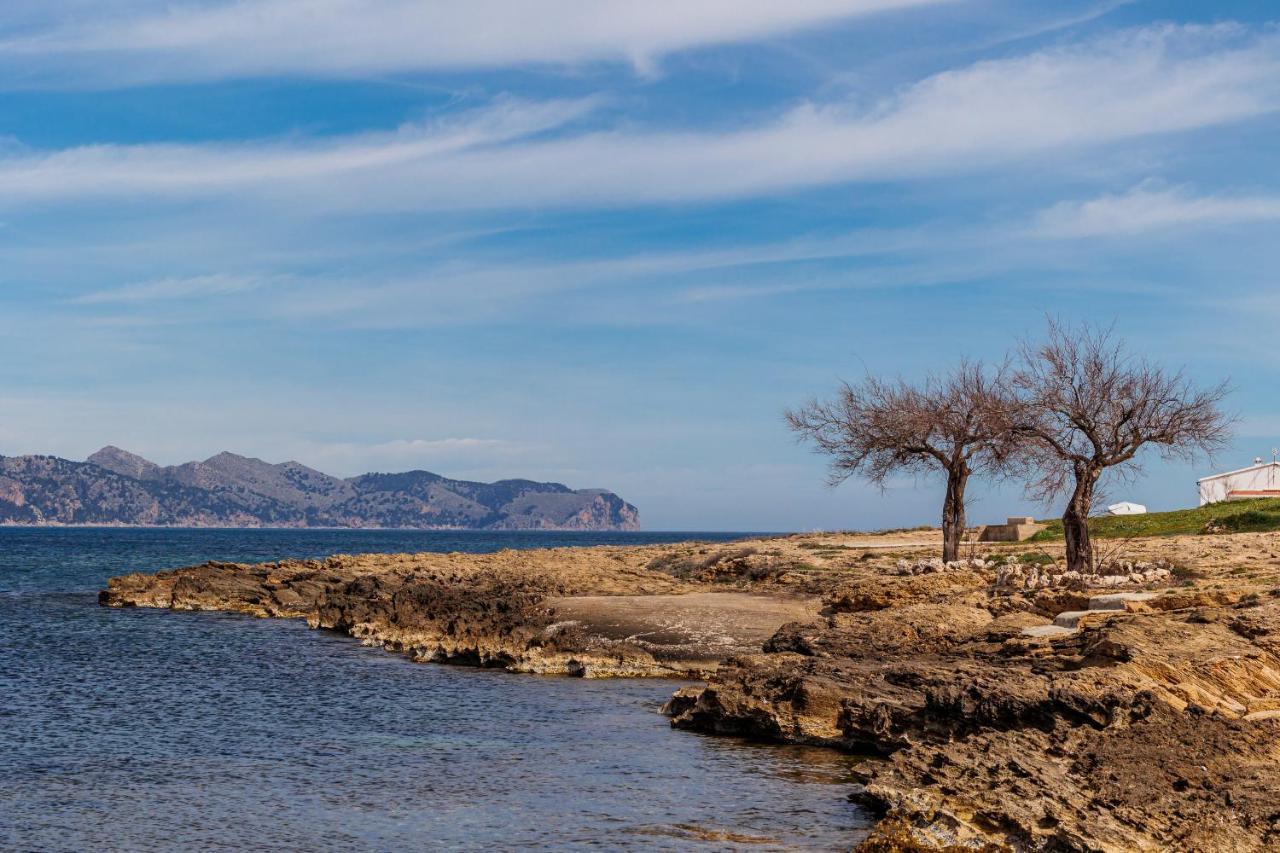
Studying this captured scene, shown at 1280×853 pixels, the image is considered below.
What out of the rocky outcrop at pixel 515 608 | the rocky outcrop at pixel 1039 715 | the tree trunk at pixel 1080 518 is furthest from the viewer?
the tree trunk at pixel 1080 518

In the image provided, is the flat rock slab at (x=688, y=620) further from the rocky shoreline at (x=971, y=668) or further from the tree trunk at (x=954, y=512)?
the tree trunk at (x=954, y=512)

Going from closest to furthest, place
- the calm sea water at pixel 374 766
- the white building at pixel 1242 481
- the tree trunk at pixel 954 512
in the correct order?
the calm sea water at pixel 374 766 → the tree trunk at pixel 954 512 → the white building at pixel 1242 481

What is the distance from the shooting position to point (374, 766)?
18297mm

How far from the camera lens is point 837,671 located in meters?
20.7

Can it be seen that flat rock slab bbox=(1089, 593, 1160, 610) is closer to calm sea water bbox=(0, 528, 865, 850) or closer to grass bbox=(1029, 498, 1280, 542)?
calm sea water bbox=(0, 528, 865, 850)

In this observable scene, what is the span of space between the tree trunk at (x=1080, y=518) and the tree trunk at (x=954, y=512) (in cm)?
647

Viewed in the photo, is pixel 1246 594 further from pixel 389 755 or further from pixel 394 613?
pixel 394 613

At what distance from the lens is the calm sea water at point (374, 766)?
47.5ft

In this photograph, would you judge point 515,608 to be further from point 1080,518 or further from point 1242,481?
point 1242,481

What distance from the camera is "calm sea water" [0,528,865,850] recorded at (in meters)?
14.5

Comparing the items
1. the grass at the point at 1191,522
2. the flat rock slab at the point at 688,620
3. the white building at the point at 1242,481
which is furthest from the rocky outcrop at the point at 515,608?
the white building at the point at 1242,481

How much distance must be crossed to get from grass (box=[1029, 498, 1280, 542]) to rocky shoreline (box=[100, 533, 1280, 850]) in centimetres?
576

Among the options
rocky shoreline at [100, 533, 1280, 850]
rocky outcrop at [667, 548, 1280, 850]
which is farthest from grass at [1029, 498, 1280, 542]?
rocky outcrop at [667, 548, 1280, 850]

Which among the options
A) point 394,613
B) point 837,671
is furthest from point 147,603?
point 837,671
